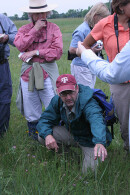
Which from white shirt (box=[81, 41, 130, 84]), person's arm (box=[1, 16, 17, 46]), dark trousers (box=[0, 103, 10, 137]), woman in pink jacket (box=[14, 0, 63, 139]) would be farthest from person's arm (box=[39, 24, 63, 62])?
white shirt (box=[81, 41, 130, 84])

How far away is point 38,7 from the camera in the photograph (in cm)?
466

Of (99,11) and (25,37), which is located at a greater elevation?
(99,11)

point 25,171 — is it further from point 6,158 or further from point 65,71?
point 65,71

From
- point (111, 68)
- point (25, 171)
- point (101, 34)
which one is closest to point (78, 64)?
point (101, 34)

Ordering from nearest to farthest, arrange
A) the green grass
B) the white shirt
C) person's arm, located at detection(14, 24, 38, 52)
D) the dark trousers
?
the white shirt < the green grass < person's arm, located at detection(14, 24, 38, 52) < the dark trousers

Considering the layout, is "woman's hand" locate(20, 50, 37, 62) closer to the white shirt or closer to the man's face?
Result: the man's face

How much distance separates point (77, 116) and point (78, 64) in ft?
6.41

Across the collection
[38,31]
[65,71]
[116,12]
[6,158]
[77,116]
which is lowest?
[65,71]

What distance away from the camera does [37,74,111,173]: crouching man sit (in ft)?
11.6

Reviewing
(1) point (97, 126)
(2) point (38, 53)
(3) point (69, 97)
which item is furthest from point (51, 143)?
(2) point (38, 53)

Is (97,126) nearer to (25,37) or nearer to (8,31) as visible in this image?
(25,37)

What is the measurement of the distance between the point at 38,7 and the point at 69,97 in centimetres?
169

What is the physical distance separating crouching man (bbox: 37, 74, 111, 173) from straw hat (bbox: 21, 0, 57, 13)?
130 cm

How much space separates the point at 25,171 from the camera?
10.8 ft
